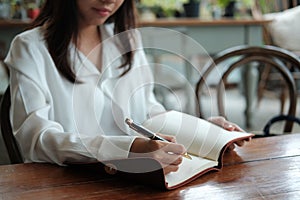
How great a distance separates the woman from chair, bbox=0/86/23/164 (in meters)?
0.10

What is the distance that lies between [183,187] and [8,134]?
52cm

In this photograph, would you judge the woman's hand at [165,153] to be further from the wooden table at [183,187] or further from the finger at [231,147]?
the finger at [231,147]

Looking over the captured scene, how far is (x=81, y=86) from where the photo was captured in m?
1.16

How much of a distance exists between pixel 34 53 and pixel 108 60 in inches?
8.9

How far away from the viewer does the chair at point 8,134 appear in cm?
106

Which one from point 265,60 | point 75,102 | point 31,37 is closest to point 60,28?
point 31,37

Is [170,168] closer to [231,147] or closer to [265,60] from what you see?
[231,147]

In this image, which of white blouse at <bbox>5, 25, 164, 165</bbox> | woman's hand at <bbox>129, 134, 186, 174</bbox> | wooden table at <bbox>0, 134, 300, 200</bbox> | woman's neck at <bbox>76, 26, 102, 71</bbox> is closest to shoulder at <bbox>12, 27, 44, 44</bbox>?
white blouse at <bbox>5, 25, 164, 165</bbox>

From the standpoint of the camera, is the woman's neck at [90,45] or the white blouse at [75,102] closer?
the white blouse at [75,102]

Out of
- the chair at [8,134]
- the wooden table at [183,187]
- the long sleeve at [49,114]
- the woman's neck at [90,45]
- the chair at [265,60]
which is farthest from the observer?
the chair at [265,60]

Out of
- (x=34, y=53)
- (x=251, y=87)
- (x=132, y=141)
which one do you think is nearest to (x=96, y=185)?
(x=132, y=141)

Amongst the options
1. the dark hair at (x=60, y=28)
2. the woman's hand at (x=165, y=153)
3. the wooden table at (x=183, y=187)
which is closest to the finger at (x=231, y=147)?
the wooden table at (x=183, y=187)

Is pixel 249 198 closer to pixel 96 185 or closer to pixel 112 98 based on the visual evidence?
pixel 96 185

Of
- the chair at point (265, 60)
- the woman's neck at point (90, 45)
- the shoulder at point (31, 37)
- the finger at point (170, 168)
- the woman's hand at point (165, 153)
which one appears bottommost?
the chair at point (265, 60)
